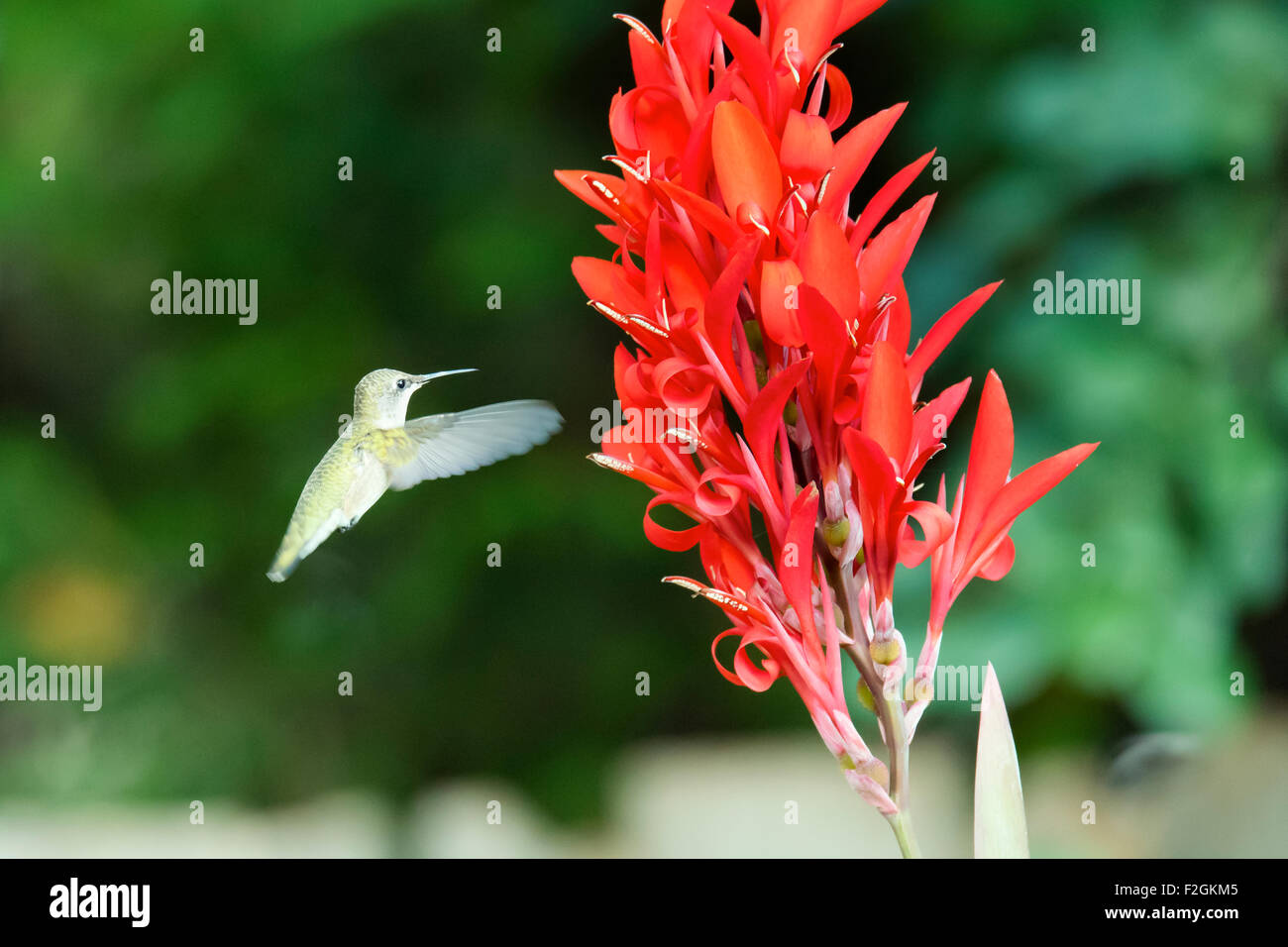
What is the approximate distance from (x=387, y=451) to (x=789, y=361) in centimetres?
56

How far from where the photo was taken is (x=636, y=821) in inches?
63.2

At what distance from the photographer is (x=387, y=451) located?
1004 millimetres

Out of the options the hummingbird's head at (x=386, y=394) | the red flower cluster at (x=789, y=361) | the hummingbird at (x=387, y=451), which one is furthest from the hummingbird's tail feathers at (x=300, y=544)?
the red flower cluster at (x=789, y=361)

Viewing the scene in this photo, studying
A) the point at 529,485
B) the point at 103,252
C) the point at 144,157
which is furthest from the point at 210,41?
the point at 529,485

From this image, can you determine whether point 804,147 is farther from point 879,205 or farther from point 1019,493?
point 1019,493

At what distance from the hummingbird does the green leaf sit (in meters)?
0.47

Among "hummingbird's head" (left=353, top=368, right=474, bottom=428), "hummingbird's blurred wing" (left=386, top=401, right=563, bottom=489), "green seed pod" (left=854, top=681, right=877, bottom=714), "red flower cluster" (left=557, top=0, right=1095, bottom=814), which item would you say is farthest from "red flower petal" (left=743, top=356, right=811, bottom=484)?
"hummingbird's head" (left=353, top=368, right=474, bottom=428)

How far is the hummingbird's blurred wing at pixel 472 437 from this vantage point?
0.87 m

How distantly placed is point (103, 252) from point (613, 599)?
34.8 inches

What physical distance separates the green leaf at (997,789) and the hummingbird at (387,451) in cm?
47

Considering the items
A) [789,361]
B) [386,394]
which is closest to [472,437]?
[386,394]

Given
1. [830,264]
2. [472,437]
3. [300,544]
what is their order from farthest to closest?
[300,544] < [472,437] < [830,264]

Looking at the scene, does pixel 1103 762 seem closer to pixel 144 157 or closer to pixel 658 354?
pixel 658 354

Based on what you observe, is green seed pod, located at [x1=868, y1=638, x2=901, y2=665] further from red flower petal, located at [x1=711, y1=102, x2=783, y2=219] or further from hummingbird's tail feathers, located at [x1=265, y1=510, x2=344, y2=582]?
hummingbird's tail feathers, located at [x1=265, y1=510, x2=344, y2=582]
